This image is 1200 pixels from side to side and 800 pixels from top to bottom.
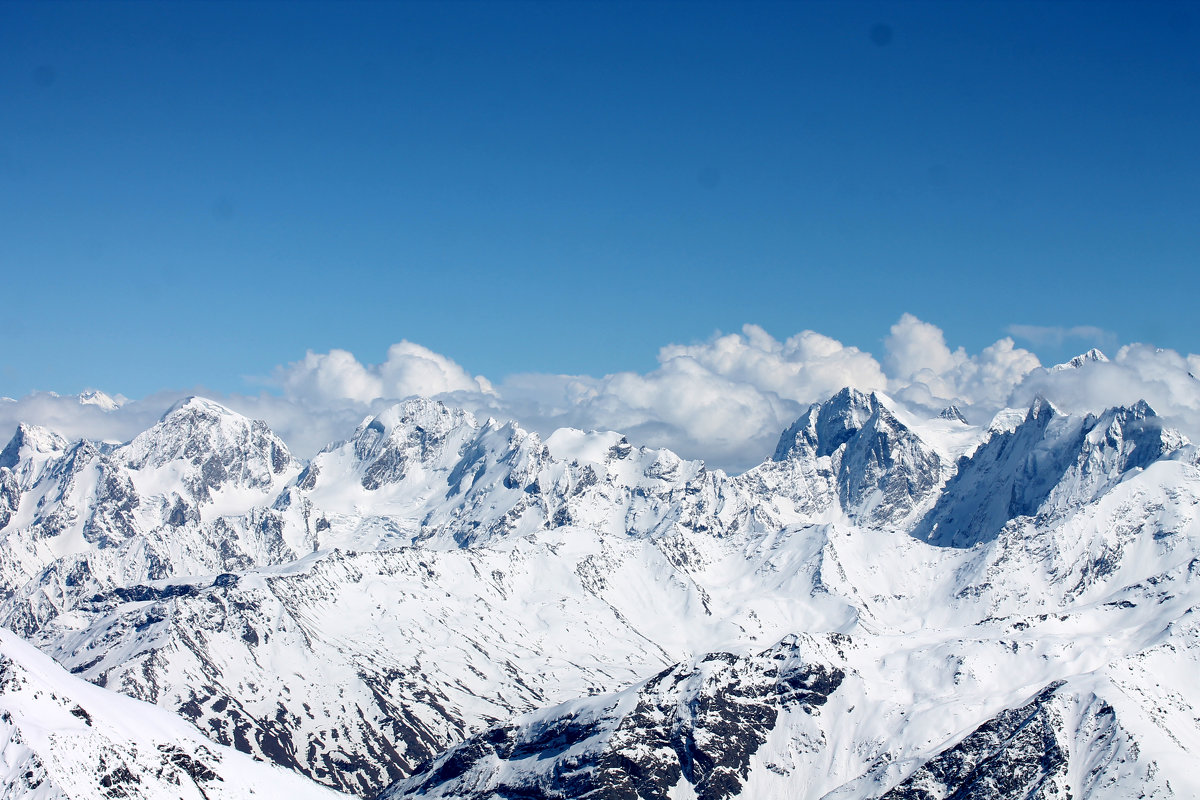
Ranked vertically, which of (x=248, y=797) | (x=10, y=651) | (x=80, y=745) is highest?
(x=10, y=651)

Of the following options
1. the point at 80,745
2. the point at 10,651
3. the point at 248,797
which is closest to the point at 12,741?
the point at 80,745

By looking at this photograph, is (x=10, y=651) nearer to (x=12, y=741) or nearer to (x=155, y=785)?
(x=12, y=741)

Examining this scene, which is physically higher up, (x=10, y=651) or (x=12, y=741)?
(x=10, y=651)

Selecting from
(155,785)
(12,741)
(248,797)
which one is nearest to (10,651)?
(12,741)

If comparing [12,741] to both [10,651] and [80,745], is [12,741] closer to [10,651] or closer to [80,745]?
[80,745]

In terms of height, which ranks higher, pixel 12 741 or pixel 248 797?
pixel 12 741

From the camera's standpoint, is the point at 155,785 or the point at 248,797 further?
the point at 248,797

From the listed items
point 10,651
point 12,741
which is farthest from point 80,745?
point 10,651
